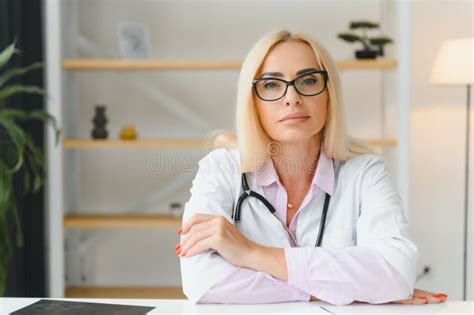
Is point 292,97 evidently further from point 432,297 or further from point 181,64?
point 181,64

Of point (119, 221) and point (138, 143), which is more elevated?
point (138, 143)

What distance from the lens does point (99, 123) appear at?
348cm

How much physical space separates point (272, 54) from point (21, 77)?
1.86 metres

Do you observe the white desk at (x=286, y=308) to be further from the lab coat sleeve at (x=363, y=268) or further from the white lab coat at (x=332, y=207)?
the white lab coat at (x=332, y=207)

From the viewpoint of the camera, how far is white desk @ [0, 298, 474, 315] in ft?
4.80

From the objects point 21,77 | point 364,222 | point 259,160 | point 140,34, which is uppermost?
point 140,34

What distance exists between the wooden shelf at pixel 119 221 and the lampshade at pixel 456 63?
1.43 m

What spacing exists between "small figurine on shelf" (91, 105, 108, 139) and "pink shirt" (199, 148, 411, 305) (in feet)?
6.52

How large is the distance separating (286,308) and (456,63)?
87.2 inches

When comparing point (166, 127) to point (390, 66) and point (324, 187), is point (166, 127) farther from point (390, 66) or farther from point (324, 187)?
point (324, 187)

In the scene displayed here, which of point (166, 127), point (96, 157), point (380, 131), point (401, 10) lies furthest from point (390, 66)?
point (96, 157)

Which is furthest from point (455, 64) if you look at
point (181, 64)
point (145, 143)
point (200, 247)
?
point (200, 247)

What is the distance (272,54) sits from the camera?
1872 millimetres

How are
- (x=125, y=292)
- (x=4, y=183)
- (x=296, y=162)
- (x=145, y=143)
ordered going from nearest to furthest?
(x=296, y=162), (x=4, y=183), (x=145, y=143), (x=125, y=292)
